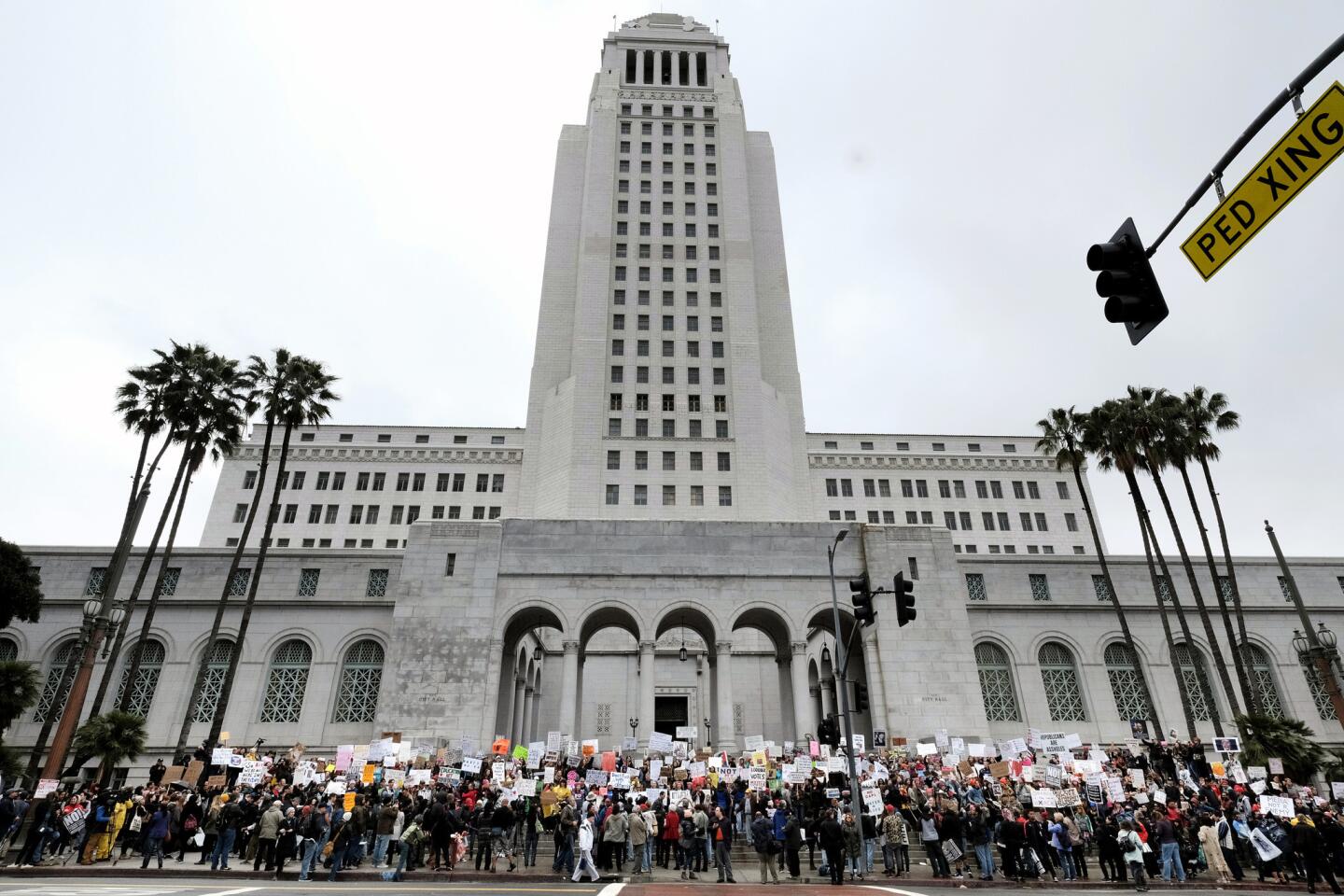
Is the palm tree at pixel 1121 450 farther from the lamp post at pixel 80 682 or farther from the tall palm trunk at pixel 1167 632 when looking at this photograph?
the lamp post at pixel 80 682

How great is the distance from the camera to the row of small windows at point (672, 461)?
176ft

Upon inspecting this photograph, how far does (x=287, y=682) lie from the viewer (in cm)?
3634

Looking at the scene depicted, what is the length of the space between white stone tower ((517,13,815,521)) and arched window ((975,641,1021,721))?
1700 centimetres

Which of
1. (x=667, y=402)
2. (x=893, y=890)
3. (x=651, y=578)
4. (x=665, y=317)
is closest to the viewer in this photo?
(x=893, y=890)

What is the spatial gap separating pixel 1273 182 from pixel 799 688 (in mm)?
30427

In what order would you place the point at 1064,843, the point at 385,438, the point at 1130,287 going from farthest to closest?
the point at 385,438 < the point at 1064,843 < the point at 1130,287

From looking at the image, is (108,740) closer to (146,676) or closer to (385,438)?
(146,676)

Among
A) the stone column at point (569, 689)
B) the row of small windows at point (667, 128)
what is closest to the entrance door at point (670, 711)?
the stone column at point (569, 689)

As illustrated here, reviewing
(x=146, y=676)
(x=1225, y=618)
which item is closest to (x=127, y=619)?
(x=146, y=676)

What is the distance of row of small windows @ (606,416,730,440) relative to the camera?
2151 inches

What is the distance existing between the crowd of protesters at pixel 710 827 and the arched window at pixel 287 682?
13809mm

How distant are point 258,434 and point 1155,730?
82272 mm

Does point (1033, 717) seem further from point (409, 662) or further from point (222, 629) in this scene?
point (222, 629)

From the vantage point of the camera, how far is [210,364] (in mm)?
35406
